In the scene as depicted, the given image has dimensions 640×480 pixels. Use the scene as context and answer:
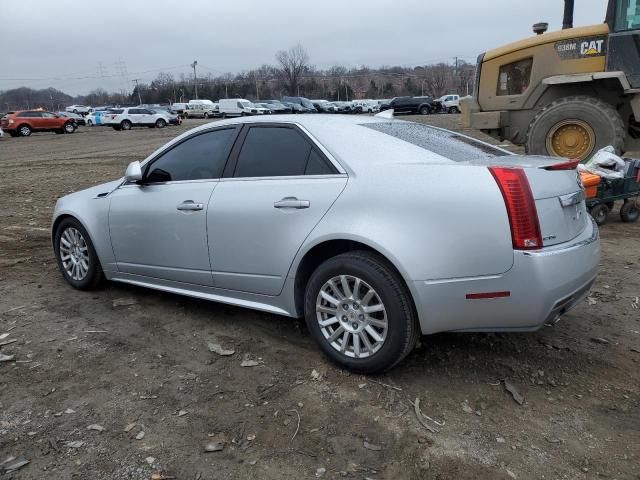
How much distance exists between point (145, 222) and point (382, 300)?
2.22 meters

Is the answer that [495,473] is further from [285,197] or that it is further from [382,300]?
[285,197]

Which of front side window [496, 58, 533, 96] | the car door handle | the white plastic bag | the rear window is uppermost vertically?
front side window [496, 58, 533, 96]

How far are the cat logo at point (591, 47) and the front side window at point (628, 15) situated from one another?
33 cm

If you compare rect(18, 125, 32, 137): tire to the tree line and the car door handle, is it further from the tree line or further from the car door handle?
the tree line

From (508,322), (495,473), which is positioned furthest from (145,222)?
(495,473)

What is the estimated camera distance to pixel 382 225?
122 inches

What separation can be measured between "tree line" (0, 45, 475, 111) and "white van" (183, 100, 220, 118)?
4418cm

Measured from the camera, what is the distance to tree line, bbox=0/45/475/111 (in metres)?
108

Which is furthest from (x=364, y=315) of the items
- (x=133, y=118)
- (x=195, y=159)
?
(x=133, y=118)

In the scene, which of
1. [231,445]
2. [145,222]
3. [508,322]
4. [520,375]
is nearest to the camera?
[231,445]

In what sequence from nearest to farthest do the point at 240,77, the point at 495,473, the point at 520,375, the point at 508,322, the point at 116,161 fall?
the point at 495,473
the point at 508,322
the point at 520,375
the point at 116,161
the point at 240,77

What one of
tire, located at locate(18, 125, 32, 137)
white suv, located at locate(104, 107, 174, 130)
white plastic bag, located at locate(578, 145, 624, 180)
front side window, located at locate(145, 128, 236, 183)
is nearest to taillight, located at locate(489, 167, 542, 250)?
front side window, located at locate(145, 128, 236, 183)

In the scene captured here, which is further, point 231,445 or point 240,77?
point 240,77

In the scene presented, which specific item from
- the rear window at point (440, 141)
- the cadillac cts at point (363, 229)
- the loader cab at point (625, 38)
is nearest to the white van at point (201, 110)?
the loader cab at point (625, 38)
